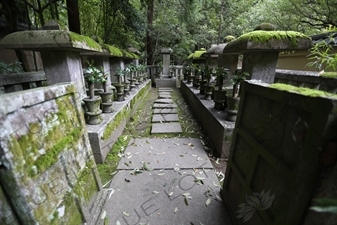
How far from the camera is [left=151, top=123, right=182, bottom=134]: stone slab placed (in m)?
3.55

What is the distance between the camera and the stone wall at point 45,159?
82 cm

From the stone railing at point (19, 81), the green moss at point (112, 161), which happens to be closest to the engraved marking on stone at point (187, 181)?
the green moss at point (112, 161)

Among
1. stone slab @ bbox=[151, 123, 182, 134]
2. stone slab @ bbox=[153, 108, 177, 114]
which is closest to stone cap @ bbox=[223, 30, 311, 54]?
stone slab @ bbox=[151, 123, 182, 134]

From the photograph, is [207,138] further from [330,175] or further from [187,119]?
[330,175]

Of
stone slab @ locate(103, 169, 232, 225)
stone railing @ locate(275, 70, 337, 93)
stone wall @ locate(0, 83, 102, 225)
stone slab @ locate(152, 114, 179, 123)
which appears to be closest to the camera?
stone wall @ locate(0, 83, 102, 225)

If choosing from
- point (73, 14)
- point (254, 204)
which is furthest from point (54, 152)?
point (73, 14)

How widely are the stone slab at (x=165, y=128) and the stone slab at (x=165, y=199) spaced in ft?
4.34

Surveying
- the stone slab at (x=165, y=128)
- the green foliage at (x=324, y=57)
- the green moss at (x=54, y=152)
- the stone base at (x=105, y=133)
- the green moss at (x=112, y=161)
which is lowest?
the green moss at (x=112, y=161)

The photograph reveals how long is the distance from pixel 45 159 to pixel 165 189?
1.33 m

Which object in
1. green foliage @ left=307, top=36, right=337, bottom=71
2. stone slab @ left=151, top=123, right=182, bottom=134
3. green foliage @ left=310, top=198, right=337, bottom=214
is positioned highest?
green foliage @ left=307, top=36, right=337, bottom=71

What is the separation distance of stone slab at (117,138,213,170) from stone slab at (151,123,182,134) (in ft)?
1.15

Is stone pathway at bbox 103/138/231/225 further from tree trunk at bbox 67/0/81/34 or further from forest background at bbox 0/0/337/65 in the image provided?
tree trunk at bbox 67/0/81/34

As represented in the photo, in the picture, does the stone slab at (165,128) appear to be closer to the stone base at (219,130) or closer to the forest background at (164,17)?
the stone base at (219,130)

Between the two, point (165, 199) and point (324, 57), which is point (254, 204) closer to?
point (165, 199)
